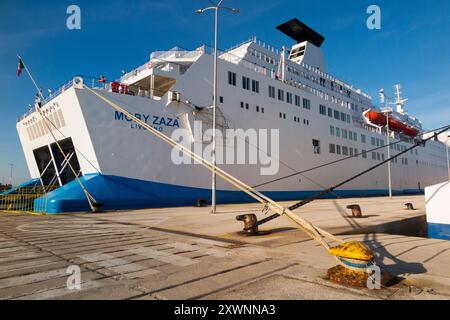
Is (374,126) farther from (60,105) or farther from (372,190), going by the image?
(60,105)

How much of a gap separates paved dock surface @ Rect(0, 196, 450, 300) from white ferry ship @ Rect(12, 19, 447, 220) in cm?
422

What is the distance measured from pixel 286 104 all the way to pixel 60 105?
18832mm

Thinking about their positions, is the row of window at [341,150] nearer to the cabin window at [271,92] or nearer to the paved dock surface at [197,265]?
the cabin window at [271,92]

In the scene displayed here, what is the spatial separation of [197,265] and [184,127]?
15.4m

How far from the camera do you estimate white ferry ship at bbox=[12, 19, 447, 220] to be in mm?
17219

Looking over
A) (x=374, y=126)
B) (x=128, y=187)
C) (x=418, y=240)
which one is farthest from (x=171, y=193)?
(x=374, y=126)

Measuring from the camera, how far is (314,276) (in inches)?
181

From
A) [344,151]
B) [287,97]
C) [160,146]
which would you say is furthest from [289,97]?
[160,146]

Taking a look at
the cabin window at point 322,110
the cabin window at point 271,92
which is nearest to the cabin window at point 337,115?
the cabin window at point 322,110

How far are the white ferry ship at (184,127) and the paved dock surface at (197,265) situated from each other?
4220mm

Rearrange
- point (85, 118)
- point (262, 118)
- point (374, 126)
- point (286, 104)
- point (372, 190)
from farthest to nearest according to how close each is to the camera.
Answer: point (374, 126) < point (372, 190) < point (286, 104) < point (262, 118) < point (85, 118)

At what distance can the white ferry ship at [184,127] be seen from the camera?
17.2 meters

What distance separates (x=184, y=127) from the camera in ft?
65.4

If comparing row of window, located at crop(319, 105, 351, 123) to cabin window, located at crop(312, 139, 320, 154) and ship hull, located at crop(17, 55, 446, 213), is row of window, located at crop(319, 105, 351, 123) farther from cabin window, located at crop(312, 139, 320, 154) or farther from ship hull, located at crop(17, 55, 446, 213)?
cabin window, located at crop(312, 139, 320, 154)
